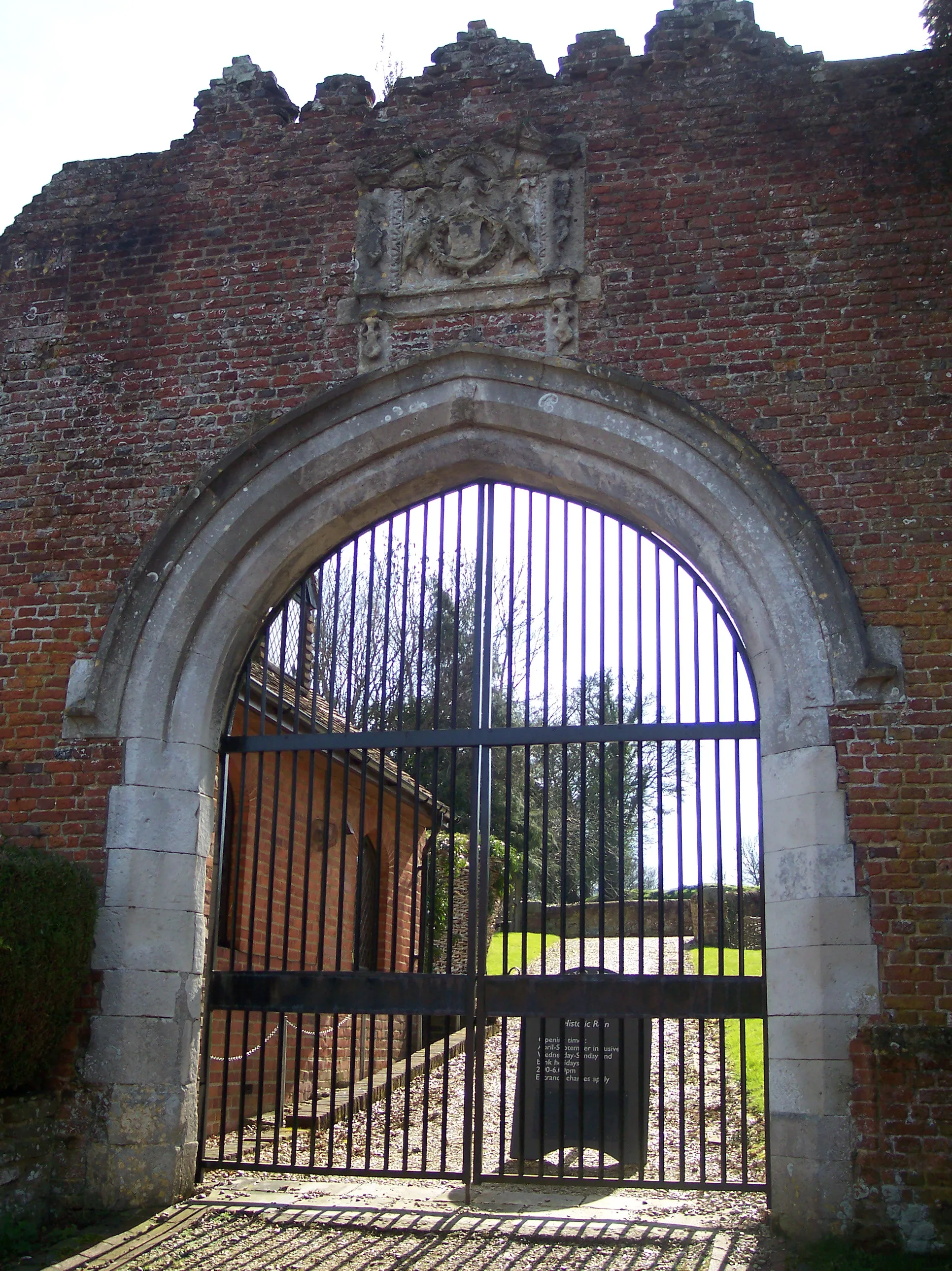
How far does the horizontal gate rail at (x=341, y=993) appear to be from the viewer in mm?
6590

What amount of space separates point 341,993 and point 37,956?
5.53ft

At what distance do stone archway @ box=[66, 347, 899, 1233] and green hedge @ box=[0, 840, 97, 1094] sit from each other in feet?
0.77

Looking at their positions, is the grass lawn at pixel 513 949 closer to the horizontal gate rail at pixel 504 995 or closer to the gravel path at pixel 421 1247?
the horizontal gate rail at pixel 504 995

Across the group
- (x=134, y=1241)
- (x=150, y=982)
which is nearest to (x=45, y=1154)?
(x=134, y=1241)

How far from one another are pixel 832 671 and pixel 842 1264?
283cm

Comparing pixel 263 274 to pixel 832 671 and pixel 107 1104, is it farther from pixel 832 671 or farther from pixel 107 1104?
pixel 107 1104

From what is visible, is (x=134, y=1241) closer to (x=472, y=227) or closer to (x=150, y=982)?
(x=150, y=982)

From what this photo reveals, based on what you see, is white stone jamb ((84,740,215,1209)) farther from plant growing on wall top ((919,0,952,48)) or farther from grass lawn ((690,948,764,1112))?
plant growing on wall top ((919,0,952,48))

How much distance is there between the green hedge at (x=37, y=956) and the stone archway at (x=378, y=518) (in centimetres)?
23

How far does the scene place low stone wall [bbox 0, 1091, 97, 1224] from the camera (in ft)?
19.8

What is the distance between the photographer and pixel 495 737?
6.92m

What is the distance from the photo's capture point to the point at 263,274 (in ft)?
25.5

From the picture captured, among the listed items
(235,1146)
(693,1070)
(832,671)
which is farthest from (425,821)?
(832,671)

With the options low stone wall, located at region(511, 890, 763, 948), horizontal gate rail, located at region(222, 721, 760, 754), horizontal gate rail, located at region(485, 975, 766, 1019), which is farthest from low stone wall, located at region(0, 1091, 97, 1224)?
low stone wall, located at region(511, 890, 763, 948)
